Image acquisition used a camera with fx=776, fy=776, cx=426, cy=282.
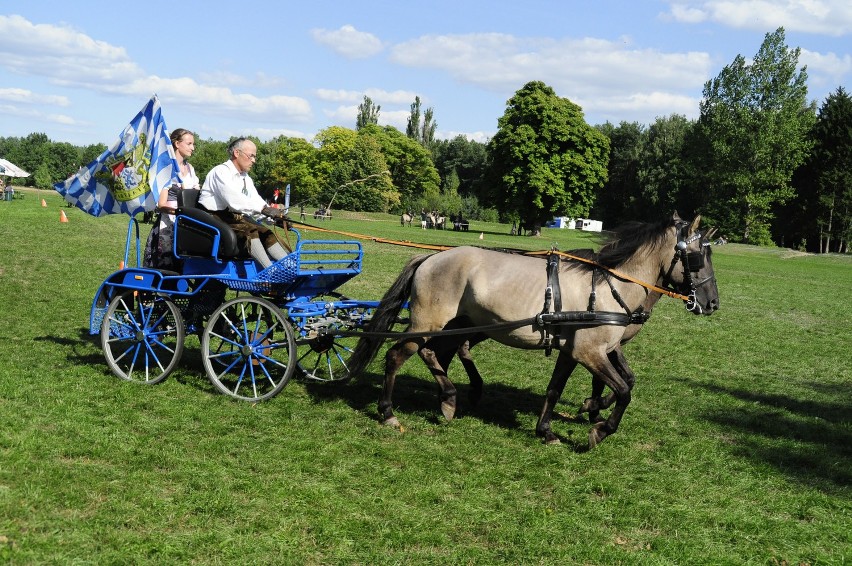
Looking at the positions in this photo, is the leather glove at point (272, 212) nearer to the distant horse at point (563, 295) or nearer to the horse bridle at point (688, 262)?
the distant horse at point (563, 295)

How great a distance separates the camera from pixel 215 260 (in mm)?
8289

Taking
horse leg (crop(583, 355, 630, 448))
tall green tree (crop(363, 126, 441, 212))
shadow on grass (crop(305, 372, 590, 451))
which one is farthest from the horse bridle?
tall green tree (crop(363, 126, 441, 212))

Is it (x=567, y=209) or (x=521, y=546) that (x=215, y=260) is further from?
(x=567, y=209)

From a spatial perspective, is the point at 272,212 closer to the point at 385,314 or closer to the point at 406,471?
the point at 385,314

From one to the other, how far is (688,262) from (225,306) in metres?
4.66

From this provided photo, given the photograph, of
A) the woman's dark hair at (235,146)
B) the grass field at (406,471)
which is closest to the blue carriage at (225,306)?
the grass field at (406,471)

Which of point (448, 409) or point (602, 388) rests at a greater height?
point (602, 388)

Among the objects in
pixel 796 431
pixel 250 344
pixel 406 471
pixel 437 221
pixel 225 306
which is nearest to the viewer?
pixel 406 471

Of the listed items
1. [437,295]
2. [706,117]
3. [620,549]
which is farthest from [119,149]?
[706,117]

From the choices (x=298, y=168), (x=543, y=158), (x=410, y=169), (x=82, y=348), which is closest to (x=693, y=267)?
(x=82, y=348)

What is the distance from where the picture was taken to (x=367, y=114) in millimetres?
116500

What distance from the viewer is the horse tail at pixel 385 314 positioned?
8016 millimetres

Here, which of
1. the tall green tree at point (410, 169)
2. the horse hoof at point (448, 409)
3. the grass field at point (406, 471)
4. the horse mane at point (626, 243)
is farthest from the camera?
the tall green tree at point (410, 169)

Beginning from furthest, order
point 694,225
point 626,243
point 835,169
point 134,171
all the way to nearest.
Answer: point 835,169, point 134,171, point 626,243, point 694,225
